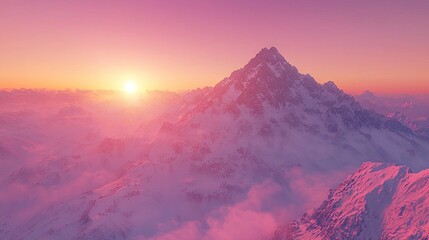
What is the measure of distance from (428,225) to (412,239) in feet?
39.8

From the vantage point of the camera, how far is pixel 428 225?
197 meters

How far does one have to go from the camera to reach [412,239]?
636ft
